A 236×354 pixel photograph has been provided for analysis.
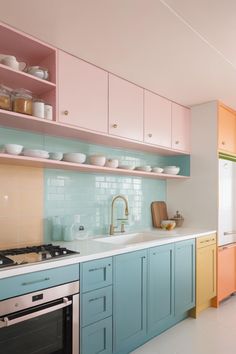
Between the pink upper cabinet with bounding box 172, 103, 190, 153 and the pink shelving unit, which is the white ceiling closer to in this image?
the pink shelving unit

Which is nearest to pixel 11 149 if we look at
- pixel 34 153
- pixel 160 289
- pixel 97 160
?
pixel 34 153

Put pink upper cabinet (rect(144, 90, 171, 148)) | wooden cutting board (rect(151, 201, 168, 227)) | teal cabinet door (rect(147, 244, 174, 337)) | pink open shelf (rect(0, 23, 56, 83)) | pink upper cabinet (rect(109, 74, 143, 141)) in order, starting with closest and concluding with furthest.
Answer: pink open shelf (rect(0, 23, 56, 83)) → teal cabinet door (rect(147, 244, 174, 337)) → pink upper cabinet (rect(109, 74, 143, 141)) → pink upper cabinet (rect(144, 90, 171, 148)) → wooden cutting board (rect(151, 201, 168, 227))

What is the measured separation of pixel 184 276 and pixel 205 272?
416mm

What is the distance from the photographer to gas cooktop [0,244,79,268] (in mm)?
1684

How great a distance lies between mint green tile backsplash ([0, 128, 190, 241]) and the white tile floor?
1.07 metres

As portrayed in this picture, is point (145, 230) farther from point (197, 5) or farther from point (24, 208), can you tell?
point (197, 5)

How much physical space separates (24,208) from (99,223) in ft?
2.77

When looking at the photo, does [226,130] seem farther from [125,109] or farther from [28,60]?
[28,60]

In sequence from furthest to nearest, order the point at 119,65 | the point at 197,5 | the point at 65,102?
1. the point at 119,65
2. the point at 65,102
3. the point at 197,5

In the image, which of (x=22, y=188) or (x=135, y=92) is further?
(x=135, y=92)

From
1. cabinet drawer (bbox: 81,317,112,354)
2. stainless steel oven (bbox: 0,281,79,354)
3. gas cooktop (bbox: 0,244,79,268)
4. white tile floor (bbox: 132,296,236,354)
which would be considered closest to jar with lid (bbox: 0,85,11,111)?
gas cooktop (bbox: 0,244,79,268)

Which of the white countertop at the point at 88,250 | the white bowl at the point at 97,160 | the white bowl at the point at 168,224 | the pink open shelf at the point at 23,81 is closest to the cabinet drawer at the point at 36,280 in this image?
the white countertop at the point at 88,250

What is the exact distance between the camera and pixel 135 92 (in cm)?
286

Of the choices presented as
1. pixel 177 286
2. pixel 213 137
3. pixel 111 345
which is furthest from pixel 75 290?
pixel 213 137
